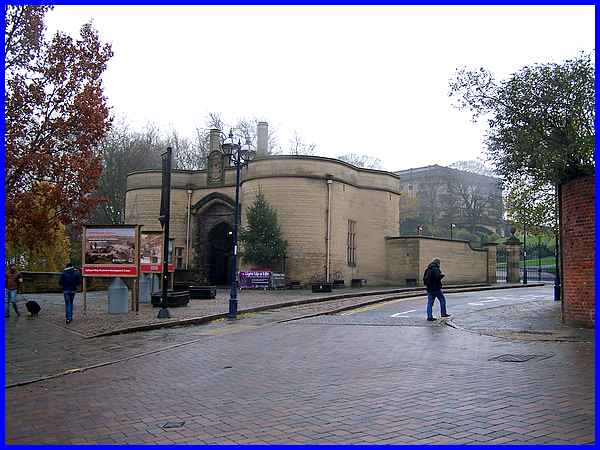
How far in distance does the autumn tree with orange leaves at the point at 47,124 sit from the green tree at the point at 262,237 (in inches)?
724

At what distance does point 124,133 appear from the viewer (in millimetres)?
50875

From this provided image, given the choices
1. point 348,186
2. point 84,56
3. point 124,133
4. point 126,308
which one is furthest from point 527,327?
point 124,133

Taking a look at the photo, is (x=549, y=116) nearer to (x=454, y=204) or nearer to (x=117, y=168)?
(x=117, y=168)

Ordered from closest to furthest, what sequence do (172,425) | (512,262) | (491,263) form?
(172,425) → (491,263) → (512,262)

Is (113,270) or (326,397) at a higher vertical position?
(113,270)

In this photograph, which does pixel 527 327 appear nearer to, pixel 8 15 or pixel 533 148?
pixel 533 148

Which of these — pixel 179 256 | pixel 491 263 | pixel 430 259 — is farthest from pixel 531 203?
pixel 179 256

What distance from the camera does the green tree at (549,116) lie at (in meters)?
→ 14.2

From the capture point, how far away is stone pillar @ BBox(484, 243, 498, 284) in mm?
42906

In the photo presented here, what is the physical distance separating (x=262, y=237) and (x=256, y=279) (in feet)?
7.93

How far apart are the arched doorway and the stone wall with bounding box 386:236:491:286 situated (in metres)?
10.9

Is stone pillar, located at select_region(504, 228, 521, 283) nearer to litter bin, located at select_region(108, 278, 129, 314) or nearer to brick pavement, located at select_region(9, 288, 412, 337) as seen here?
brick pavement, located at select_region(9, 288, 412, 337)

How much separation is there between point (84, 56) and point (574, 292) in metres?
13.3

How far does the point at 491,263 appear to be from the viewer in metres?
42.9
